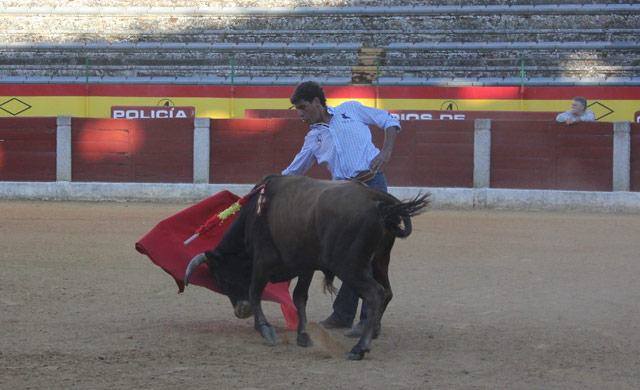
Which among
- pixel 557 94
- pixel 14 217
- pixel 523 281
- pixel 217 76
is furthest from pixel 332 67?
pixel 523 281

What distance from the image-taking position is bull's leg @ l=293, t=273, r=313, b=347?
4798mm

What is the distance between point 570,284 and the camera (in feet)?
22.7

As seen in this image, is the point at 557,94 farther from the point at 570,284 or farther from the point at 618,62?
the point at 570,284

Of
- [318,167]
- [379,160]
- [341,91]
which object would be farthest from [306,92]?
[341,91]

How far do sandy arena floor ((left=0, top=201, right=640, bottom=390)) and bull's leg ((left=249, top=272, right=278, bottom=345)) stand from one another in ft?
0.21

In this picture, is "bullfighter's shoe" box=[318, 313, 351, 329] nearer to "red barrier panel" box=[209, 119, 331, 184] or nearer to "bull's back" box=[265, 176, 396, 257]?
"bull's back" box=[265, 176, 396, 257]

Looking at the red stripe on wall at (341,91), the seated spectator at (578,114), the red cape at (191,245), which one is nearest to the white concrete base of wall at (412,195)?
the seated spectator at (578,114)

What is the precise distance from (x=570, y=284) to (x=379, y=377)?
3316 mm

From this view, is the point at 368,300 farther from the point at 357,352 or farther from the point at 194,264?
the point at 194,264

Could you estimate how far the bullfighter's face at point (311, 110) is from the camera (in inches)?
197

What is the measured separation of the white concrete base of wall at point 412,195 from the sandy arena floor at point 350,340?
11.3ft

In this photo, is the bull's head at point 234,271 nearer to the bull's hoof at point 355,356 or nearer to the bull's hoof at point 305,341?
the bull's hoof at point 305,341

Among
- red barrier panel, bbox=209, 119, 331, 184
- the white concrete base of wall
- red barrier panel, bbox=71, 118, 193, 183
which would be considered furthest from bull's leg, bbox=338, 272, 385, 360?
red barrier panel, bbox=71, 118, 193, 183

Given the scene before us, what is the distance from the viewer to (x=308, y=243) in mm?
4602
